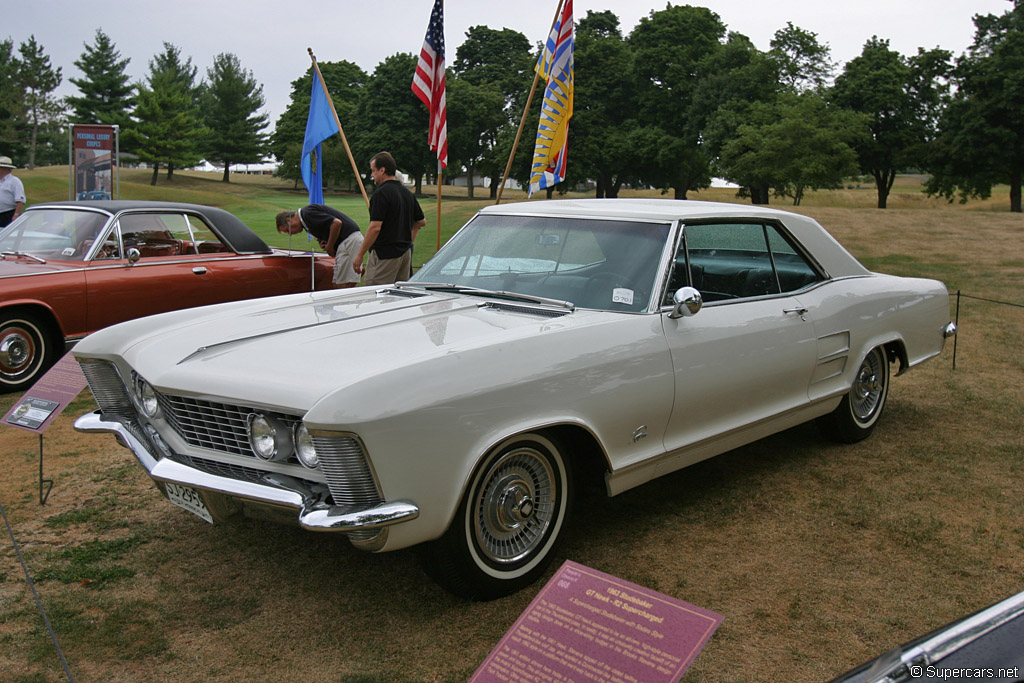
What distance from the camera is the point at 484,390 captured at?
9.66ft

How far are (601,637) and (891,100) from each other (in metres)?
51.7

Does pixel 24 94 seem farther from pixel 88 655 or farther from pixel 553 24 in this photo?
pixel 88 655

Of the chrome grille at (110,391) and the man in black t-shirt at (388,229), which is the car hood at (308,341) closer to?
the chrome grille at (110,391)

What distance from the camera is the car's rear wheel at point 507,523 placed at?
9.93 ft

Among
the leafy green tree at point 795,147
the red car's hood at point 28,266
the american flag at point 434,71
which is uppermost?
the leafy green tree at point 795,147

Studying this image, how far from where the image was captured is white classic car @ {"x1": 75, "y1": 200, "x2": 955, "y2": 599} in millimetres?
2779

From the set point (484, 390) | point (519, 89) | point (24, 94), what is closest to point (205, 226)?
point (484, 390)

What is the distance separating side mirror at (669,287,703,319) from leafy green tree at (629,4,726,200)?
4519 cm

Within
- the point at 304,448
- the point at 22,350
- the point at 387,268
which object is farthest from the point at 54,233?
the point at 304,448

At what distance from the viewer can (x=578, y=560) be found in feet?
11.9

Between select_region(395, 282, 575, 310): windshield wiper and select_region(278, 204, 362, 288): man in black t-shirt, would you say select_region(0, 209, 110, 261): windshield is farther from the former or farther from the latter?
select_region(395, 282, 575, 310): windshield wiper

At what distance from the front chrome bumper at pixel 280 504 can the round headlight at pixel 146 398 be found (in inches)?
9.6

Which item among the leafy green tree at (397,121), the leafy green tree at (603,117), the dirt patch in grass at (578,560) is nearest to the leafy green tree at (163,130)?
the leafy green tree at (397,121)

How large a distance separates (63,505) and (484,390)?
8.74ft
